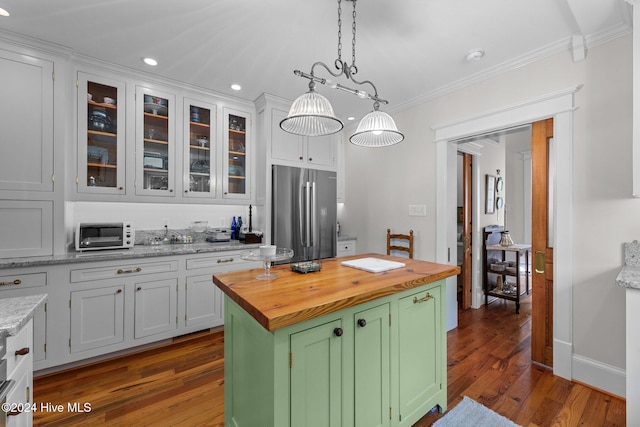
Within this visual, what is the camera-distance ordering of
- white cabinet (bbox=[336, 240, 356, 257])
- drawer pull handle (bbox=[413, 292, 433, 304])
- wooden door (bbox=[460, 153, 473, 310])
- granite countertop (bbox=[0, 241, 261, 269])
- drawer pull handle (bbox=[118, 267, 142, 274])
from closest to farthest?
drawer pull handle (bbox=[413, 292, 433, 304]) → granite countertop (bbox=[0, 241, 261, 269]) → drawer pull handle (bbox=[118, 267, 142, 274]) → wooden door (bbox=[460, 153, 473, 310]) → white cabinet (bbox=[336, 240, 356, 257])

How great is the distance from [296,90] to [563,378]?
3647 mm

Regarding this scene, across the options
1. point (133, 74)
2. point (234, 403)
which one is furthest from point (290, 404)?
point (133, 74)

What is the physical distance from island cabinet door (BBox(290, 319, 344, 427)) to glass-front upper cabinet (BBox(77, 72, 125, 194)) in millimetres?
2578

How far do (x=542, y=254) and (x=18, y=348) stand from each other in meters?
3.36

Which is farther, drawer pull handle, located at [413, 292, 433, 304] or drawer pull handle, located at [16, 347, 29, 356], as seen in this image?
drawer pull handle, located at [413, 292, 433, 304]

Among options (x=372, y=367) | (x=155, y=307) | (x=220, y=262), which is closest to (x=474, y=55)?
(x=372, y=367)


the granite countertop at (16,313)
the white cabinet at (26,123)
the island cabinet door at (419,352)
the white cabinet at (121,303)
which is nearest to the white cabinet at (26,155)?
the white cabinet at (26,123)

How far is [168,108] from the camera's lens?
2.93m

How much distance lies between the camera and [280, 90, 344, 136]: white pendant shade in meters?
1.44

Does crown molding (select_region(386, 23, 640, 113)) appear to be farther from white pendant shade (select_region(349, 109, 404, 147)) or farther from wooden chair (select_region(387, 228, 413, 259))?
wooden chair (select_region(387, 228, 413, 259))

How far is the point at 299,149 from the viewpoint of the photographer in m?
3.54

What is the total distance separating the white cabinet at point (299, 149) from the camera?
3348mm

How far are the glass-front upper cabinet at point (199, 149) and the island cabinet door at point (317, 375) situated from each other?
2.50 meters

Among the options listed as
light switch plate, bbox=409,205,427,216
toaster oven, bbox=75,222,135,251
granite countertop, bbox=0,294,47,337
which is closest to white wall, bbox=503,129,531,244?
light switch plate, bbox=409,205,427,216
